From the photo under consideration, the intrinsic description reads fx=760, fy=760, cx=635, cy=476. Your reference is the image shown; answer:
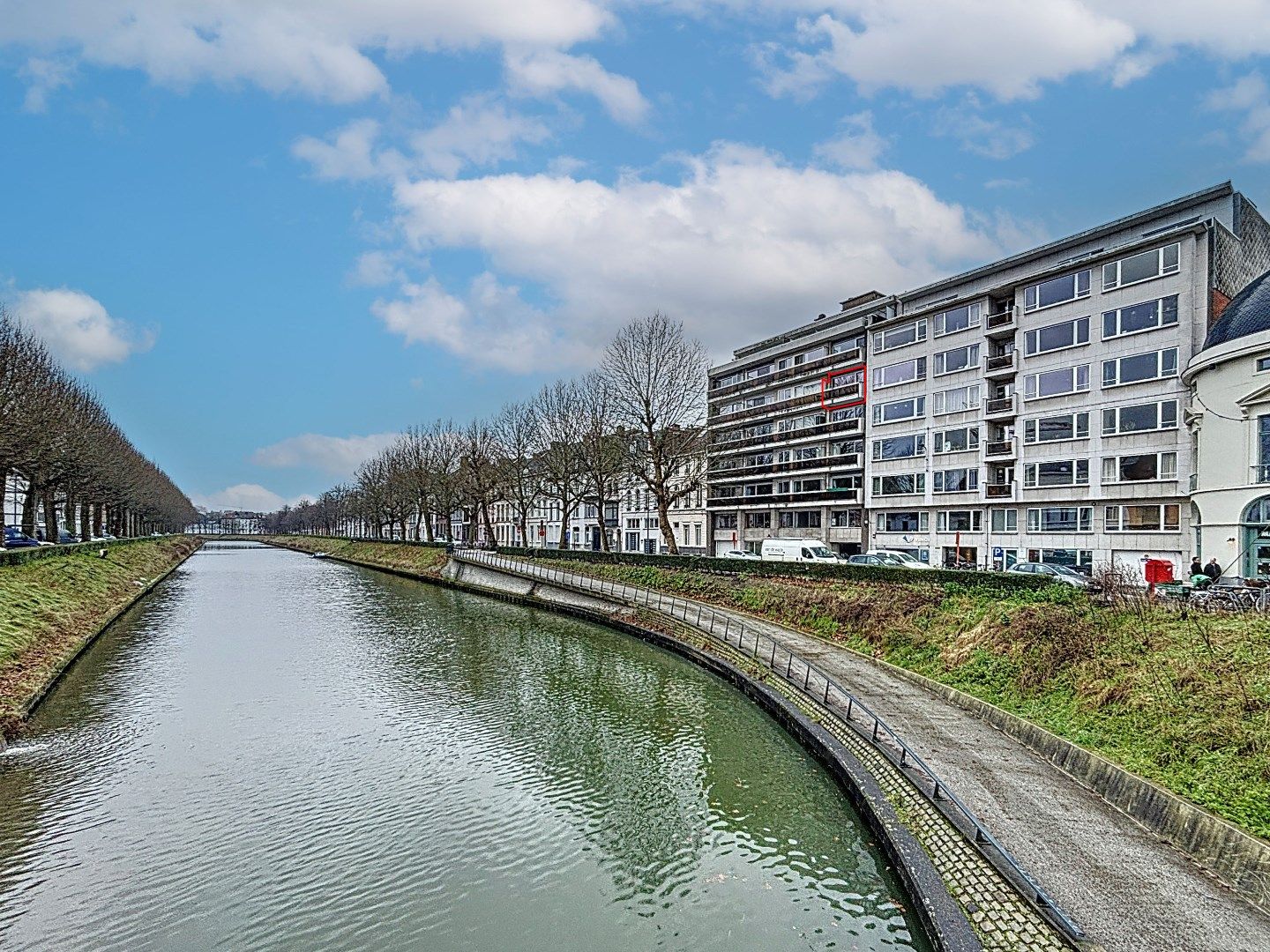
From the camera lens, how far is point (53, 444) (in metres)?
40.2

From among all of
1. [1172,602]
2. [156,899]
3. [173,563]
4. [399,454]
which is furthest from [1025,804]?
[399,454]

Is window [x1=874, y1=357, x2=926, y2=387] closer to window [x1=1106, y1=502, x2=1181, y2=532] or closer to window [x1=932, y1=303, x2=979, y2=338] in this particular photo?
window [x1=932, y1=303, x2=979, y2=338]

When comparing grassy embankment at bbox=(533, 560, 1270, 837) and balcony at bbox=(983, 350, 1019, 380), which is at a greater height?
balcony at bbox=(983, 350, 1019, 380)

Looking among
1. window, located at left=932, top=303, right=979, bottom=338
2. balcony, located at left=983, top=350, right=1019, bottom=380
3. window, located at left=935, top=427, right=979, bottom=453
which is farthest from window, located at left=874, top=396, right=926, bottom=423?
balcony, located at left=983, top=350, right=1019, bottom=380

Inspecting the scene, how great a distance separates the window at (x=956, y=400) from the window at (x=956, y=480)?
3854 millimetres

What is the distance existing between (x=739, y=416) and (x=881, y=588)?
42.4 m

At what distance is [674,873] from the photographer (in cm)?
1125

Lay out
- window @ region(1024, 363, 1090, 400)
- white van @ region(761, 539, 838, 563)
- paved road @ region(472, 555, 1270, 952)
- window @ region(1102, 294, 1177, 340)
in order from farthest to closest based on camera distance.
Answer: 1. white van @ region(761, 539, 838, 563)
2. window @ region(1024, 363, 1090, 400)
3. window @ region(1102, 294, 1177, 340)
4. paved road @ region(472, 555, 1270, 952)

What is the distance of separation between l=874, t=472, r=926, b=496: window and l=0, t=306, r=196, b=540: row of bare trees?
48651 millimetres

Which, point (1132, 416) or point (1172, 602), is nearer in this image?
point (1172, 602)

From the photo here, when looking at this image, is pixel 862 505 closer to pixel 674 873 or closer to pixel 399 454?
pixel 674 873

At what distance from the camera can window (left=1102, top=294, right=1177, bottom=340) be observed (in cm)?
3716

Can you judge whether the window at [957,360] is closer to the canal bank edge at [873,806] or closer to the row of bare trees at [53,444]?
the canal bank edge at [873,806]

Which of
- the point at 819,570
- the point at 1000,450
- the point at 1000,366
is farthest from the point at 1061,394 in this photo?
the point at 819,570
